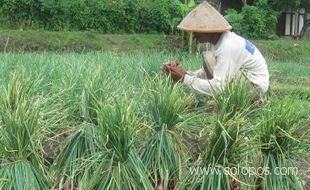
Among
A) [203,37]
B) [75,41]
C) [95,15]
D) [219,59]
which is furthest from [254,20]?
[219,59]

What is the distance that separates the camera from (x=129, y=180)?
339 cm

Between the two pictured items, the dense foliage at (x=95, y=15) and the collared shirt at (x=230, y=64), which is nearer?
the collared shirt at (x=230, y=64)

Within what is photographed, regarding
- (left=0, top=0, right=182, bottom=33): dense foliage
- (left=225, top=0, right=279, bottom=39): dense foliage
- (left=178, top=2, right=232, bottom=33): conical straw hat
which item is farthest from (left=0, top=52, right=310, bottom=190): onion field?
(left=225, top=0, right=279, bottom=39): dense foliage

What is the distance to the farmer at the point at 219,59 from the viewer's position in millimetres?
4328

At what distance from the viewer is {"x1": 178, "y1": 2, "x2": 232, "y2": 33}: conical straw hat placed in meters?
4.38

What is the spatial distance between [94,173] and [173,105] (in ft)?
2.02

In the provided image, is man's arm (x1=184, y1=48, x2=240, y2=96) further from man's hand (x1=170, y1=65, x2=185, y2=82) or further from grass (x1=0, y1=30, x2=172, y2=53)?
grass (x1=0, y1=30, x2=172, y2=53)

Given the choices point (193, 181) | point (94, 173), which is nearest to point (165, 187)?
point (193, 181)

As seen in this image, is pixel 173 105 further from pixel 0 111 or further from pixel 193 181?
pixel 0 111

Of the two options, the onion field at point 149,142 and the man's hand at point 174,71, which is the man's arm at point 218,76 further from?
the onion field at point 149,142

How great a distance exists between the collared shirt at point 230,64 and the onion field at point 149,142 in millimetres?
487

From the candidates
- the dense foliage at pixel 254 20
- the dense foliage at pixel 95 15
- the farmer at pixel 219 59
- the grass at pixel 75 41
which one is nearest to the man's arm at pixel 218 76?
the farmer at pixel 219 59

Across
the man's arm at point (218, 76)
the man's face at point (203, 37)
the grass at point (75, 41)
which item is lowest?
the grass at point (75, 41)

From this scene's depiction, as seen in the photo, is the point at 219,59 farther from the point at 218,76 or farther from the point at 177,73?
the point at 177,73
